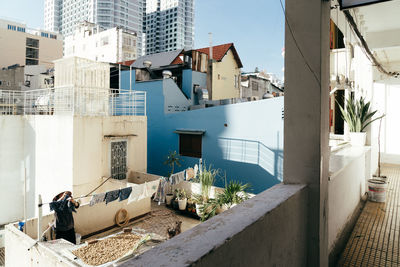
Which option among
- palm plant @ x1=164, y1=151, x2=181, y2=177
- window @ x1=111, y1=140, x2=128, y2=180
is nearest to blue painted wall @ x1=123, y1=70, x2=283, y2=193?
palm plant @ x1=164, y1=151, x2=181, y2=177

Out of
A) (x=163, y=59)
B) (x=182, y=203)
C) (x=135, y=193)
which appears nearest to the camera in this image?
(x=135, y=193)

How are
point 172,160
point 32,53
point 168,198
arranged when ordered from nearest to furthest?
point 168,198 < point 172,160 < point 32,53

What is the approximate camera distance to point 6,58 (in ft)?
124

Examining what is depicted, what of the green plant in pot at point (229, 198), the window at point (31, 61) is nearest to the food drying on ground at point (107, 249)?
the green plant in pot at point (229, 198)

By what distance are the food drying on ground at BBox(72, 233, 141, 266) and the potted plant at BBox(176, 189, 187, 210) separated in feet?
9.18

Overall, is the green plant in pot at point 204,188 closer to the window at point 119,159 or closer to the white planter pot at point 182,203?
the white planter pot at point 182,203

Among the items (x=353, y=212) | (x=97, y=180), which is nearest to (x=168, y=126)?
(x=97, y=180)

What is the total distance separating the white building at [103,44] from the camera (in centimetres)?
4459

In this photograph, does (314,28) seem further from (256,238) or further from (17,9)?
(17,9)

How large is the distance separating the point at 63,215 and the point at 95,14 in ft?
Answer: 306

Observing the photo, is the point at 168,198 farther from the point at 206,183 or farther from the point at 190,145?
the point at 190,145

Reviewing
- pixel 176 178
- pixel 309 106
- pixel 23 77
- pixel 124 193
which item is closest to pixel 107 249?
pixel 124 193

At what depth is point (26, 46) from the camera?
4034 cm

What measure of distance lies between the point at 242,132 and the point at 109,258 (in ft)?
27.0
